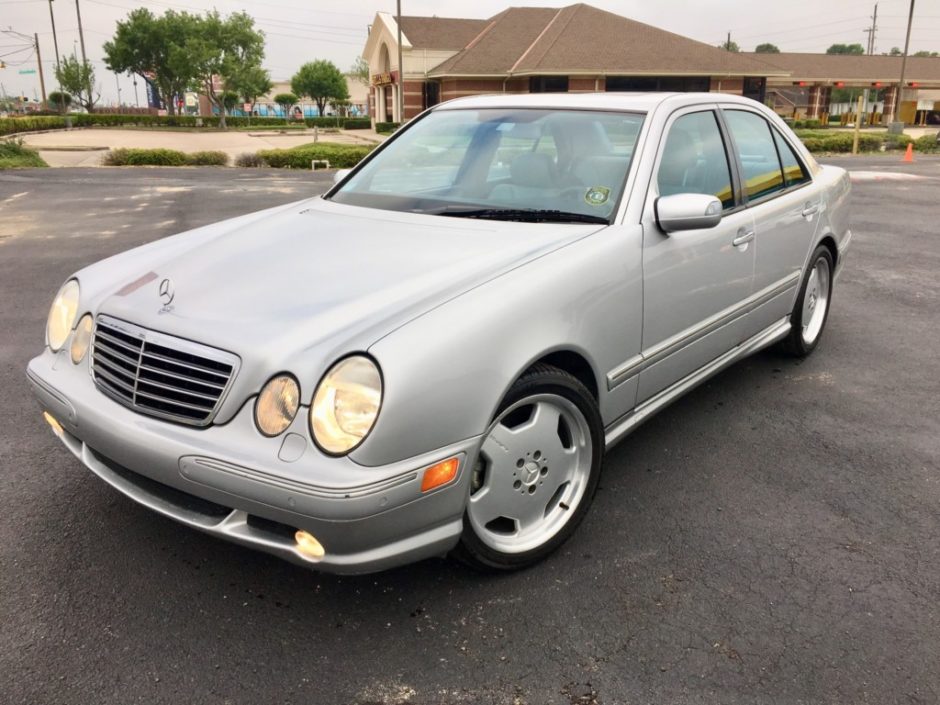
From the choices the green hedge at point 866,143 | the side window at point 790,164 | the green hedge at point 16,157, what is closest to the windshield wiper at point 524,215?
the side window at point 790,164

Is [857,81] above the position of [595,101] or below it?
above

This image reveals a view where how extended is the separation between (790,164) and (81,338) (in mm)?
3830

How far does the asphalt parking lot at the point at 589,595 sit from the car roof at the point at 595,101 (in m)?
1.59

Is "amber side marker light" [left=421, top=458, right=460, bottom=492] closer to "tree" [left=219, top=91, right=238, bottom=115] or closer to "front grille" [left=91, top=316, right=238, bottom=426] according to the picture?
"front grille" [left=91, top=316, right=238, bottom=426]

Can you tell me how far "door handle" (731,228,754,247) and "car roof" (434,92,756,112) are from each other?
65cm

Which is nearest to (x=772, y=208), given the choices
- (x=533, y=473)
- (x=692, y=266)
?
(x=692, y=266)

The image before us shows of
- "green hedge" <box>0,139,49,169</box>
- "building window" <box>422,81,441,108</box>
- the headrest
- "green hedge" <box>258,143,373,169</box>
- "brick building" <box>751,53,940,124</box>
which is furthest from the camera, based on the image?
"brick building" <box>751,53,940,124</box>

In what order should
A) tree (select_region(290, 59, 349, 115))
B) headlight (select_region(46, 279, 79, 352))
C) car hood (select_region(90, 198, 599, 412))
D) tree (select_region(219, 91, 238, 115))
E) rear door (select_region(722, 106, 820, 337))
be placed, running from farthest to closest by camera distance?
tree (select_region(290, 59, 349, 115))
tree (select_region(219, 91, 238, 115))
rear door (select_region(722, 106, 820, 337))
headlight (select_region(46, 279, 79, 352))
car hood (select_region(90, 198, 599, 412))

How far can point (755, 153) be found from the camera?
419cm

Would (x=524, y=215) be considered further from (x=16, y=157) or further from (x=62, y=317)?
(x=16, y=157)

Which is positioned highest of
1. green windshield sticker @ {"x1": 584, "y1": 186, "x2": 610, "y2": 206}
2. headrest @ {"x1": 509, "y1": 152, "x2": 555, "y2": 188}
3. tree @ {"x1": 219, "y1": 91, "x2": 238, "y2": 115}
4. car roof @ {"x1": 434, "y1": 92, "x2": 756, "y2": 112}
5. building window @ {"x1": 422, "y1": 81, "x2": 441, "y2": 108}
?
tree @ {"x1": 219, "y1": 91, "x2": 238, "y2": 115}

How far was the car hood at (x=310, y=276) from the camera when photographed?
2328 mm

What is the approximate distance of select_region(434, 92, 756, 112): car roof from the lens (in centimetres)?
357

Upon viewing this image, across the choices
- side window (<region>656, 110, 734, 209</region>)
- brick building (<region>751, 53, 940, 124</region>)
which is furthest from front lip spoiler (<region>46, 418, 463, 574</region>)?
brick building (<region>751, 53, 940, 124</region>)
